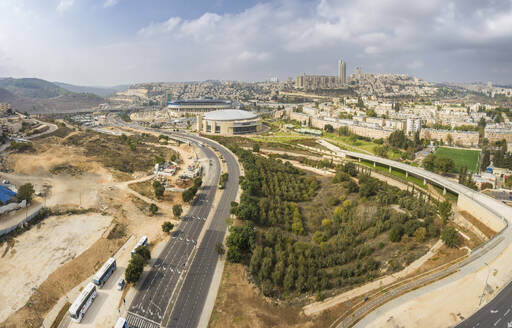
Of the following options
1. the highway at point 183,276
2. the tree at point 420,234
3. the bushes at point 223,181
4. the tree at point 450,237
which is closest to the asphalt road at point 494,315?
the tree at point 450,237

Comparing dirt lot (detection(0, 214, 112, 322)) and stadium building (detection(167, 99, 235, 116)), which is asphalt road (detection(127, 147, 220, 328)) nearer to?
dirt lot (detection(0, 214, 112, 322))

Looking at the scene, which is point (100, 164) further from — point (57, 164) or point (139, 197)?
point (139, 197)

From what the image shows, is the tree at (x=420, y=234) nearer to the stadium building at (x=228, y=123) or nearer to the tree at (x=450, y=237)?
the tree at (x=450, y=237)

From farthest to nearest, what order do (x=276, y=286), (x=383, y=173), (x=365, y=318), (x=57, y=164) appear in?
1. (x=383, y=173)
2. (x=57, y=164)
3. (x=276, y=286)
4. (x=365, y=318)

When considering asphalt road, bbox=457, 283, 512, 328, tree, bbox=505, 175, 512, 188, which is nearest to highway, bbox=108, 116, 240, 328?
asphalt road, bbox=457, 283, 512, 328

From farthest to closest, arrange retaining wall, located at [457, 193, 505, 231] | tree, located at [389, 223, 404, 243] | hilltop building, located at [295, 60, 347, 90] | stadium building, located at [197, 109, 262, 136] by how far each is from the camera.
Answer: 1. hilltop building, located at [295, 60, 347, 90]
2. stadium building, located at [197, 109, 262, 136]
3. retaining wall, located at [457, 193, 505, 231]
4. tree, located at [389, 223, 404, 243]

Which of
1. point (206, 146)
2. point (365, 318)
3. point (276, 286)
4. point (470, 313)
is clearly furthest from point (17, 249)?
point (206, 146)
